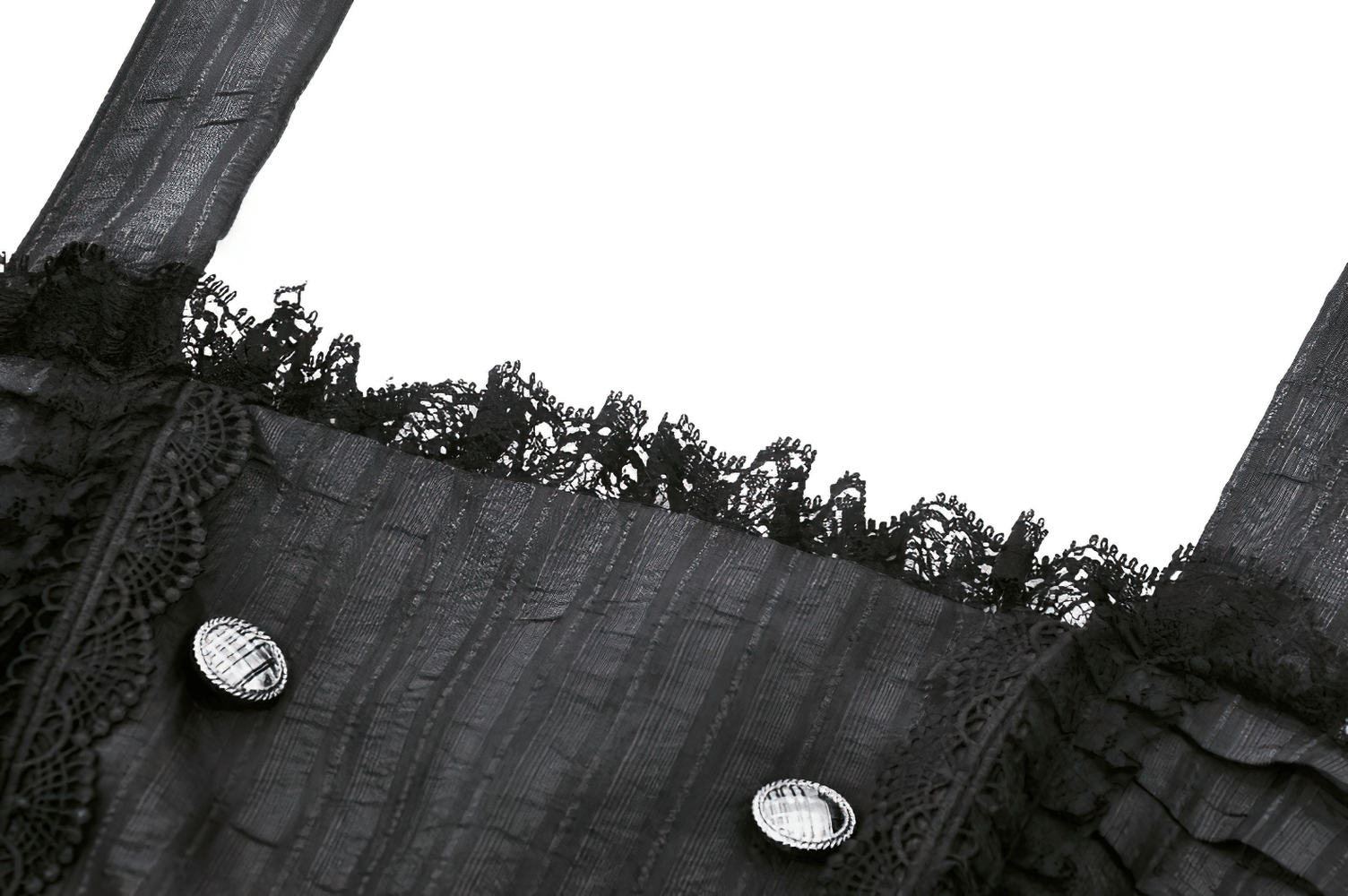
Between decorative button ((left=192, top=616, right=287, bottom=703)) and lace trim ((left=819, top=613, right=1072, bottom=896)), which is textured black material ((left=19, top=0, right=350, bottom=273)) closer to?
decorative button ((left=192, top=616, right=287, bottom=703))

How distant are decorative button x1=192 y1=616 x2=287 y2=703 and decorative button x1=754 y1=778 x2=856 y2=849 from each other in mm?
420

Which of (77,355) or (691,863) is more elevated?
(77,355)

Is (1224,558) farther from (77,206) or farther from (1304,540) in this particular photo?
(77,206)

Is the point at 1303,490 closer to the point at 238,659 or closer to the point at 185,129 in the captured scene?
the point at 238,659

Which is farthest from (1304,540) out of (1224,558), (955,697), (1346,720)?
(955,697)

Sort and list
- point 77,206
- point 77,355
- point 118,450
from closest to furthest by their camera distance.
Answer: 1. point 118,450
2. point 77,355
3. point 77,206

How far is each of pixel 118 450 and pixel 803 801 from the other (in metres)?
0.65

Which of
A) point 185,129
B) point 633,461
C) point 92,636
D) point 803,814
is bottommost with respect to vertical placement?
point 92,636

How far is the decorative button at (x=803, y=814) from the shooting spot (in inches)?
41.5

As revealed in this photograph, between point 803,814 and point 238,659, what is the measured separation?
1.59 ft

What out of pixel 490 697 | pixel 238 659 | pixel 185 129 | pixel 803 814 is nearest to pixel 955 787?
pixel 803 814

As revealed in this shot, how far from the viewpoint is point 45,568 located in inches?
41.6

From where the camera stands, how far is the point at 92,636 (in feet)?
3.41

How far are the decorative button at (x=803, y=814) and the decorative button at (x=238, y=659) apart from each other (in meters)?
0.42
